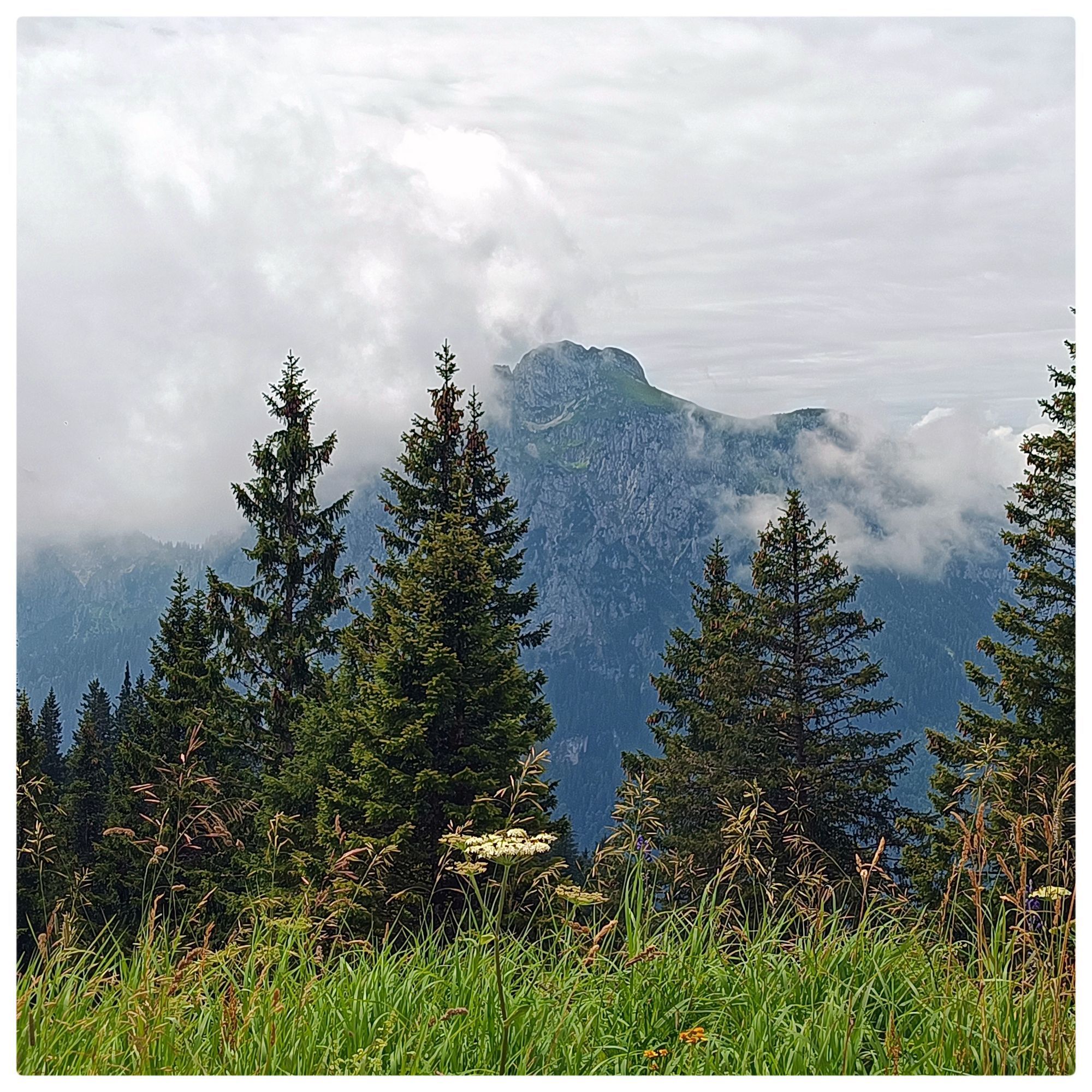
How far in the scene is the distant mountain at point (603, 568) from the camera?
666 inches

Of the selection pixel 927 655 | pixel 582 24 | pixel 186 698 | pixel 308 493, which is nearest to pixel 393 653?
pixel 582 24

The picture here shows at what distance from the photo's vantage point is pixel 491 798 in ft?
8.21

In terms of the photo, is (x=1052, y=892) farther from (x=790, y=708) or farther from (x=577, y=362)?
(x=577, y=362)

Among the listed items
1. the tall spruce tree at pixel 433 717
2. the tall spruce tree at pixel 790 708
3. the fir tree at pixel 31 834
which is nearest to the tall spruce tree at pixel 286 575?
the fir tree at pixel 31 834

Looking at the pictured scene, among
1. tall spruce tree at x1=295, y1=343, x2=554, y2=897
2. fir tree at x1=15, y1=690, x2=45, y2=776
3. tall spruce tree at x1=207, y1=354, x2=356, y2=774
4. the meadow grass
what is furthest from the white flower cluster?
tall spruce tree at x1=207, y1=354, x2=356, y2=774

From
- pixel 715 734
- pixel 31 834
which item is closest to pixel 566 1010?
pixel 31 834

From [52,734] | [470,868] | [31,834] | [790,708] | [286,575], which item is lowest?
[52,734]

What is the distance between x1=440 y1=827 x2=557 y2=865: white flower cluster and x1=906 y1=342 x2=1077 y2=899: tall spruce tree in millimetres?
6050

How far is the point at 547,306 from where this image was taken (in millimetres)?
6016

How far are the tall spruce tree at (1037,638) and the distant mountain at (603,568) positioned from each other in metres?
4.74

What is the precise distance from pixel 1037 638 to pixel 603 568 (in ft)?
96.5

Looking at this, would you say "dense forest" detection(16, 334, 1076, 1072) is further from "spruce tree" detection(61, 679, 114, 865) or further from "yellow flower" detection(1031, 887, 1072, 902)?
"spruce tree" detection(61, 679, 114, 865)

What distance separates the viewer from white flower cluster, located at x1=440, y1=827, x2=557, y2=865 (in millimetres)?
2051

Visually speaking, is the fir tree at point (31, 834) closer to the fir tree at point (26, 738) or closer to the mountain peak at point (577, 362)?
the fir tree at point (26, 738)
